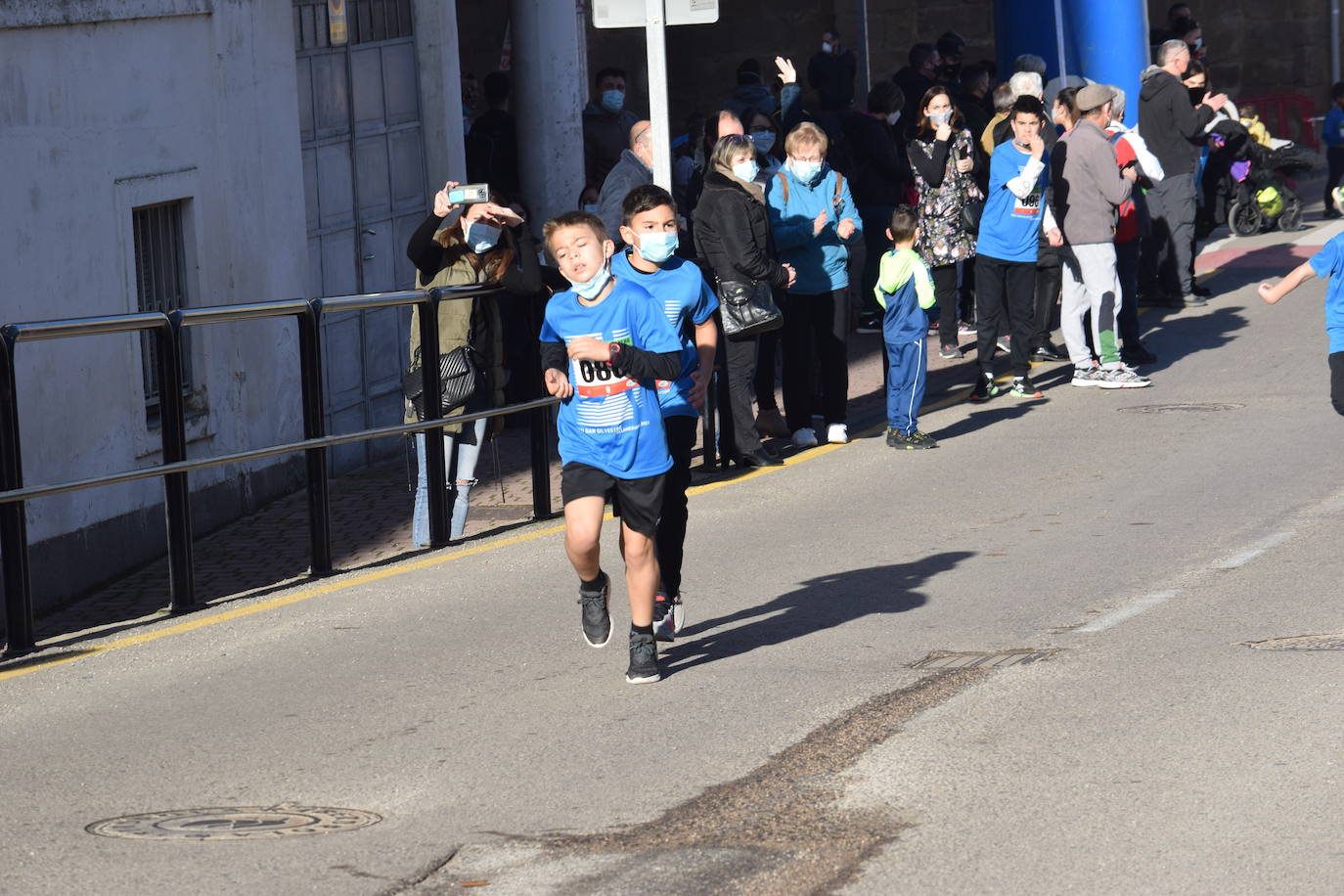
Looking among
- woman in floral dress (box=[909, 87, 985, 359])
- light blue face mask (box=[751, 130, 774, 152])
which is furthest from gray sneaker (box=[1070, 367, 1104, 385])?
light blue face mask (box=[751, 130, 774, 152])

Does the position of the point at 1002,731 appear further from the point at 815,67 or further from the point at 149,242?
the point at 815,67

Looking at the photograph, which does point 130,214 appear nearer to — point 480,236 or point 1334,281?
point 480,236

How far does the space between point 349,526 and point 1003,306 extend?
5.03m

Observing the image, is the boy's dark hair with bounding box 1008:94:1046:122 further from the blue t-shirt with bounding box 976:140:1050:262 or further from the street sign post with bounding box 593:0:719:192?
the street sign post with bounding box 593:0:719:192

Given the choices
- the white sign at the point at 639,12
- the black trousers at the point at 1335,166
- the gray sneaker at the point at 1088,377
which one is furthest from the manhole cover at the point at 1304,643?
the black trousers at the point at 1335,166

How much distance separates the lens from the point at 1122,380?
15047 millimetres

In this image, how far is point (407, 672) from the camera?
→ 27.2 ft

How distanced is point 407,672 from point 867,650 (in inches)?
68.7

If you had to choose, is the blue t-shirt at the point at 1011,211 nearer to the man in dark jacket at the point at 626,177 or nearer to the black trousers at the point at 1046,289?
the black trousers at the point at 1046,289

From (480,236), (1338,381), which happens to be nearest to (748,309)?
(480,236)

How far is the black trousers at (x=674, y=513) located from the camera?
8406 millimetres

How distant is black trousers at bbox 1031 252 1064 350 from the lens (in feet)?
51.7

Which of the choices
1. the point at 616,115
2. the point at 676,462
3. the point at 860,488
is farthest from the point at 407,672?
the point at 616,115

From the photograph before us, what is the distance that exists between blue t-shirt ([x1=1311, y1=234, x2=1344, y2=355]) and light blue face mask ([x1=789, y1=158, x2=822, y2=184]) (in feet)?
11.5
